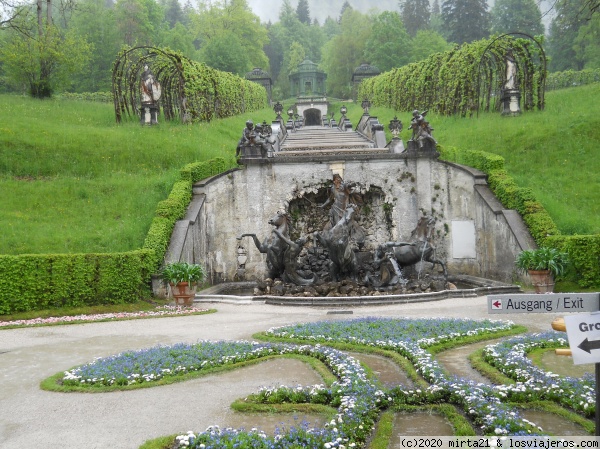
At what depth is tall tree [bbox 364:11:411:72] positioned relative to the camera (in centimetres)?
6650

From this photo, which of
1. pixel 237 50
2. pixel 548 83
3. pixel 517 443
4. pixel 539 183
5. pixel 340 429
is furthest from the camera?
pixel 237 50

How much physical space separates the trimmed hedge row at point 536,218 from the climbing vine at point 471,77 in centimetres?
943

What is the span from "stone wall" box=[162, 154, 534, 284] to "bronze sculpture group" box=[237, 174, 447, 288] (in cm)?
346

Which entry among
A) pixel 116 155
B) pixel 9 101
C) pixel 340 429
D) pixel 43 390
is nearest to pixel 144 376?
pixel 43 390

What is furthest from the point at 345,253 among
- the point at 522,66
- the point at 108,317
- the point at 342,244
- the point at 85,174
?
the point at 522,66

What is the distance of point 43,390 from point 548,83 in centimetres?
4609

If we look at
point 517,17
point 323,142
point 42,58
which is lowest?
point 323,142

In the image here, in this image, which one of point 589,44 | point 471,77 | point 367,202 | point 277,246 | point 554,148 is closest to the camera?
point 277,246

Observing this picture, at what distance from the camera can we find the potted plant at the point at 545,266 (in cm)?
1598

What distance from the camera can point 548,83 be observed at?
45906mm

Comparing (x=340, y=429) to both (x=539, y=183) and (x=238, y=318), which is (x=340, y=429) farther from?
(x=539, y=183)

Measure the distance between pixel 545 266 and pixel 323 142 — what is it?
18760 millimetres

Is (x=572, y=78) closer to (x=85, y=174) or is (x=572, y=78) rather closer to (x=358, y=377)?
(x=85, y=174)

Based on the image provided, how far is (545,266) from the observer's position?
52.6ft
